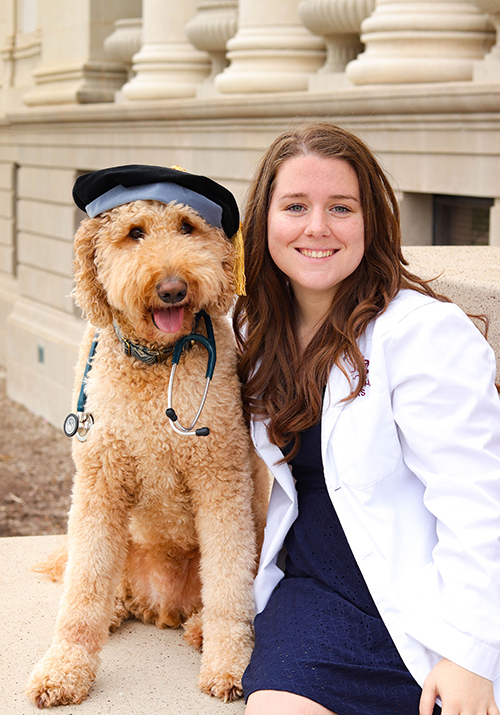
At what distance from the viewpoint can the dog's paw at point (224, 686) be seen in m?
2.29

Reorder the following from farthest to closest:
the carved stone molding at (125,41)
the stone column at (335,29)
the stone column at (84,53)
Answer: the stone column at (84,53) → the carved stone molding at (125,41) → the stone column at (335,29)

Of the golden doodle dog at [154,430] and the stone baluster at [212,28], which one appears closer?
the golden doodle dog at [154,430]

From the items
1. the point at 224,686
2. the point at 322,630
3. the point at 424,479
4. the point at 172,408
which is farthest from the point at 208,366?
the point at 224,686

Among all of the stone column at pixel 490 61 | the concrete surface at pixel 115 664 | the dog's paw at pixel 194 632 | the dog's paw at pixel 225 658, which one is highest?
the stone column at pixel 490 61

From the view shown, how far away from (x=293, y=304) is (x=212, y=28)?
251 inches

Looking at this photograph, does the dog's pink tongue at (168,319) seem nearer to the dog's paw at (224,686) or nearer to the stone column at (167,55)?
the dog's paw at (224,686)

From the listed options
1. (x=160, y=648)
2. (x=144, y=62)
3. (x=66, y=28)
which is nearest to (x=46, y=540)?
(x=160, y=648)

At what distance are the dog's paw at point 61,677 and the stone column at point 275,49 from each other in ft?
18.8

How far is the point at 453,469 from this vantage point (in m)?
2.01

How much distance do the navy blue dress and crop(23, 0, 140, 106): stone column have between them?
28.7 ft

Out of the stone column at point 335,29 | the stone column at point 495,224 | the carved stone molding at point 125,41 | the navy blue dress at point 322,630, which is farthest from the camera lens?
the carved stone molding at point 125,41

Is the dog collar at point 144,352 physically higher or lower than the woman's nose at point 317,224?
lower

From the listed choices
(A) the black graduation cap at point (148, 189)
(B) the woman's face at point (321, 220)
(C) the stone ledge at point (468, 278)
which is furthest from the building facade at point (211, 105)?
(A) the black graduation cap at point (148, 189)

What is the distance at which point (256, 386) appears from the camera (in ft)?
7.98
